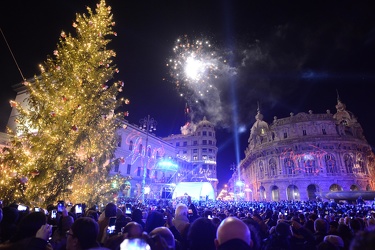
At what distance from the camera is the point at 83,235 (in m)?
3.20

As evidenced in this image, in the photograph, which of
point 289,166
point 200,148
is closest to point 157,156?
point 200,148

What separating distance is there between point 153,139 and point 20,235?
158ft

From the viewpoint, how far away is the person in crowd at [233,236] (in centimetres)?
255

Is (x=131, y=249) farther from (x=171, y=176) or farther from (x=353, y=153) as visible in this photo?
(x=353, y=153)

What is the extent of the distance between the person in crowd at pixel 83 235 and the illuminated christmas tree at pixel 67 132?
7981 millimetres

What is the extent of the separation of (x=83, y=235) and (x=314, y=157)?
57.2m

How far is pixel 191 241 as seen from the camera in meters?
3.38

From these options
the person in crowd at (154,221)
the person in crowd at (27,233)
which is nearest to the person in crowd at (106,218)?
the person in crowd at (154,221)

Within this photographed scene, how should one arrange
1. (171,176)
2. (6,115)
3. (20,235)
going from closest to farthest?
1. (20,235)
2. (6,115)
3. (171,176)

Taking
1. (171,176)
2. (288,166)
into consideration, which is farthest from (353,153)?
(171,176)

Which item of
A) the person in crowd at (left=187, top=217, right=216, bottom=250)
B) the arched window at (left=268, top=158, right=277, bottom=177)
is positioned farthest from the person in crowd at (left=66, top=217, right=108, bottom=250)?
the arched window at (left=268, top=158, right=277, bottom=177)

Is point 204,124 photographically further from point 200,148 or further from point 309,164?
point 309,164

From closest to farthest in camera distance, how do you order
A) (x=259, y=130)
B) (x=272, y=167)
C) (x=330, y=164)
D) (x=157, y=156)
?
1. (x=330, y=164)
2. (x=157, y=156)
3. (x=272, y=167)
4. (x=259, y=130)

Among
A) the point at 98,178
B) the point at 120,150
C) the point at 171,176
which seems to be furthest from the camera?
the point at 171,176
